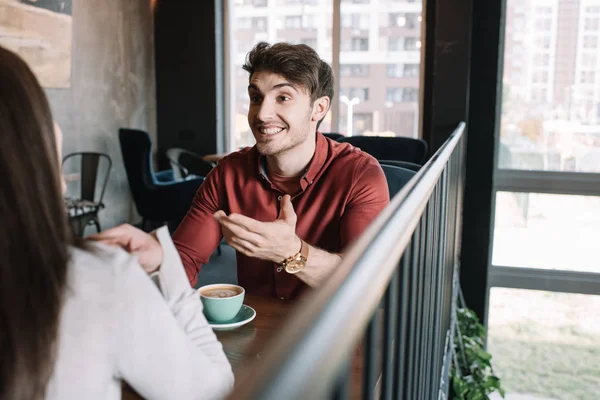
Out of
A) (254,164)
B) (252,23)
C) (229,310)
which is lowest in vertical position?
(229,310)

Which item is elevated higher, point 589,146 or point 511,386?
point 589,146

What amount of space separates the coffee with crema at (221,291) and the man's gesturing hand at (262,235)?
87mm

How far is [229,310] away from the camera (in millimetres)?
1244

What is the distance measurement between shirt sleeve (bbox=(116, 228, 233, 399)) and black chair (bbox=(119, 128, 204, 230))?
4.15m

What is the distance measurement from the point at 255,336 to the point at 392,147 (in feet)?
6.95

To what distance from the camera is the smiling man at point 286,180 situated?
5.74 ft

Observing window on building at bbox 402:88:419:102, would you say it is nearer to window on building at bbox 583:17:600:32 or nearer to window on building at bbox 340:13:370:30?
window on building at bbox 340:13:370:30

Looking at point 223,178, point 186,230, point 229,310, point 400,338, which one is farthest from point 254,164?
point 400,338

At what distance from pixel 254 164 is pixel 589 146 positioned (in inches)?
177

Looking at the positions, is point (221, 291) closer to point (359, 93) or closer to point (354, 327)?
point (354, 327)

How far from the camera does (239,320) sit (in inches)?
50.1

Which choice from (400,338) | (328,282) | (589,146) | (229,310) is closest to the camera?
(328,282)

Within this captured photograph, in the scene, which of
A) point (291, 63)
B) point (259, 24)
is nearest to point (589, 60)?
point (259, 24)

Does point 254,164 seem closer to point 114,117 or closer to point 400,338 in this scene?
point 400,338
